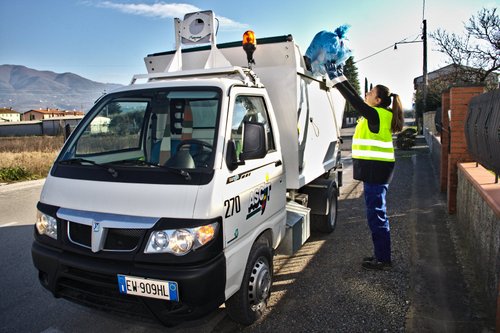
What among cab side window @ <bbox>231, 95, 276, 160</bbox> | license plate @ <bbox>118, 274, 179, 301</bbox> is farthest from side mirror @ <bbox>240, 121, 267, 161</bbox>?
license plate @ <bbox>118, 274, 179, 301</bbox>

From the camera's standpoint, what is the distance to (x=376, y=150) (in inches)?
169

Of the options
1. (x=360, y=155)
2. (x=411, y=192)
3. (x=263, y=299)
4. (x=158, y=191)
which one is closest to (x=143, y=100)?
(x=158, y=191)

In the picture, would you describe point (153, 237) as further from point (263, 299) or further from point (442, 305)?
point (442, 305)

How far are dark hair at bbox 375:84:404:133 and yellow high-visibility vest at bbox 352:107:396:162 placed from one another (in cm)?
9

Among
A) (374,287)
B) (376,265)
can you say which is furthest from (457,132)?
(374,287)

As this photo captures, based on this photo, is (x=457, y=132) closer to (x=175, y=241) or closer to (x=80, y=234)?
(x=175, y=241)

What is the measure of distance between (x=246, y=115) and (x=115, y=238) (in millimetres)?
1579

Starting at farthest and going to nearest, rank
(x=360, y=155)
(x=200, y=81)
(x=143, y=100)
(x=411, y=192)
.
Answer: (x=411, y=192) → (x=360, y=155) → (x=143, y=100) → (x=200, y=81)

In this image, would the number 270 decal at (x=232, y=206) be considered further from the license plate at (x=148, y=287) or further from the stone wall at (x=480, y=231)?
the stone wall at (x=480, y=231)

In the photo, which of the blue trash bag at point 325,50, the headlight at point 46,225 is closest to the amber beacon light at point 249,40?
the blue trash bag at point 325,50

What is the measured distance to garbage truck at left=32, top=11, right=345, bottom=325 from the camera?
8.33 ft

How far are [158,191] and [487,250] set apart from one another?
3.32 meters

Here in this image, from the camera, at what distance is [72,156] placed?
10.9 ft

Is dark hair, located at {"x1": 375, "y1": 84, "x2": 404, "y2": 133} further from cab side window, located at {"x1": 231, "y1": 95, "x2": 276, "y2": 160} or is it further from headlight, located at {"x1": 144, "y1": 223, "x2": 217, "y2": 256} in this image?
headlight, located at {"x1": 144, "y1": 223, "x2": 217, "y2": 256}
